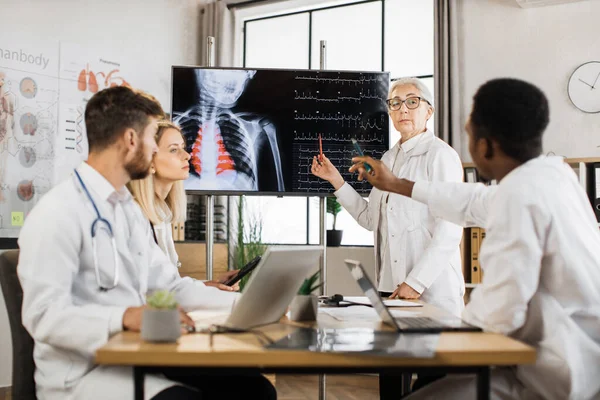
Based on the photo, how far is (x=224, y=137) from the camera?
160 inches

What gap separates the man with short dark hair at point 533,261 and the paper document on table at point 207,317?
0.58 m

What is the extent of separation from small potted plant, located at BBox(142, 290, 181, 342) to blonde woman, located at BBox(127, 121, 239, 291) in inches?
48.6

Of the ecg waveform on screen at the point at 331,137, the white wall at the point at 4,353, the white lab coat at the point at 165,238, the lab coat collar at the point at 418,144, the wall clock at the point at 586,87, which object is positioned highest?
the wall clock at the point at 586,87

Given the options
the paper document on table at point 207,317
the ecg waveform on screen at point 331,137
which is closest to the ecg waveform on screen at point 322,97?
the ecg waveform on screen at point 331,137

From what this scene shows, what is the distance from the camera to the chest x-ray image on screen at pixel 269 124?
4035 millimetres

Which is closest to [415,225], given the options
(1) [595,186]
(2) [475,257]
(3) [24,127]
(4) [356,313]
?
(4) [356,313]

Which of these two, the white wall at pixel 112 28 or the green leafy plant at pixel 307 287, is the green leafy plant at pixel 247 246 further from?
the green leafy plant at pixel 307 287

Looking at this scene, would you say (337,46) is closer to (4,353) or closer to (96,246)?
(4,353)

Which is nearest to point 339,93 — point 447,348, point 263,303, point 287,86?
point 287,86

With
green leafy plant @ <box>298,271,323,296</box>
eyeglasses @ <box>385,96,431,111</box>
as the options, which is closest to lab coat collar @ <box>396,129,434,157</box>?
eyeglasses @ <box>385,96,431,111</box>

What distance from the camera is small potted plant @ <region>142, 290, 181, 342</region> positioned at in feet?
5.01

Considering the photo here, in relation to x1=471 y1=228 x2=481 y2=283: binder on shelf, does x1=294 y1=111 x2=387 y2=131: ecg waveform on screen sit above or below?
above

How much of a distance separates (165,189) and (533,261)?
1.85 metres

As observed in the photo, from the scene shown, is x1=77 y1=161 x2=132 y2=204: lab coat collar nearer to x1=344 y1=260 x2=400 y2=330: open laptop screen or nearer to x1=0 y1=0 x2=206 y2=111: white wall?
x1=344 y1=260 x2=400 y2=330: open laptop screen
